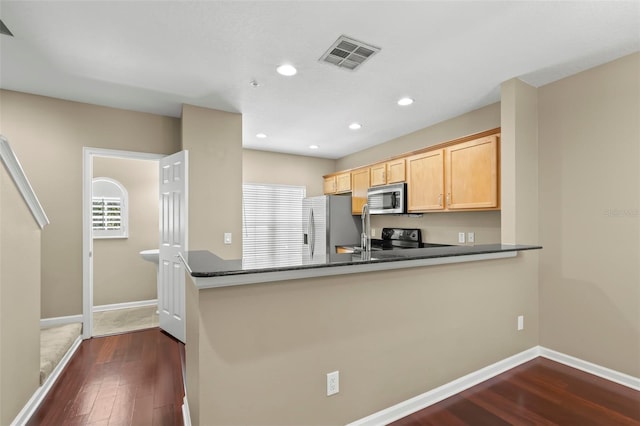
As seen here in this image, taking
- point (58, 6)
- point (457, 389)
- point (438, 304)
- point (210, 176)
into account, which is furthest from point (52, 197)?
point (457, 389)

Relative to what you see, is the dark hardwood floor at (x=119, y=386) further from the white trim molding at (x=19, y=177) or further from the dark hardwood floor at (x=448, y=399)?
the white trim molding at (x=19, y=177)

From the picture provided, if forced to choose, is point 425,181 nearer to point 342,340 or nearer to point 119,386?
point 342,340

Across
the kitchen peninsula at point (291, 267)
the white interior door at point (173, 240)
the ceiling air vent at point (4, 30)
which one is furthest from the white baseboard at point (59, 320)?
the ceiling air vent at point (4, 30)

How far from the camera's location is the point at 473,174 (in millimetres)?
3344

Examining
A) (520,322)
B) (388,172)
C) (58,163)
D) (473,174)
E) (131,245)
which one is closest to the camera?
(520,322)

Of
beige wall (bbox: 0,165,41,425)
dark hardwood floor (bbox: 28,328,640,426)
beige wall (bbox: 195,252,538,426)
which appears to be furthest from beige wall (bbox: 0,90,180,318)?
beige wall (bbox: 195,252,538,426)

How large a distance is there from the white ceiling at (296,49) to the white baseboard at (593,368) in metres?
2.51

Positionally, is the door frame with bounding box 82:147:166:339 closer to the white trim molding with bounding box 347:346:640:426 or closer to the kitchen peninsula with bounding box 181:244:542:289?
the kitchen peninsula with bounding box 181:244:542:289

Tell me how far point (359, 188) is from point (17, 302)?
4254 mm

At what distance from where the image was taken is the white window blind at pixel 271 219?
562cm

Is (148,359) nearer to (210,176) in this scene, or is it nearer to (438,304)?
(210,176)

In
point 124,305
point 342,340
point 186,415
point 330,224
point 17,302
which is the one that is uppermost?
point 330,224

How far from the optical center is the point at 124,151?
3756 mm

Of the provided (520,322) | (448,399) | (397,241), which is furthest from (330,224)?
(448,399)
